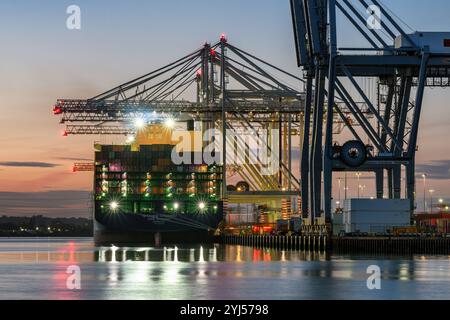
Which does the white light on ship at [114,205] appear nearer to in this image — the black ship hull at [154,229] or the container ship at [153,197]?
the container ship at [153,197]

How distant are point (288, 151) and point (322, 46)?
50.0 m

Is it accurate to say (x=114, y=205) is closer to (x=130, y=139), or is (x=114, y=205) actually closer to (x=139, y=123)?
(x=130, y=139)

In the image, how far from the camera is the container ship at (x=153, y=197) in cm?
12338

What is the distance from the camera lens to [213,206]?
126m

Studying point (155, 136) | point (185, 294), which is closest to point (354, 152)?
point (185, 294)

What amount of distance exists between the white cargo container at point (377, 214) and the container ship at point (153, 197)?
4360 cm

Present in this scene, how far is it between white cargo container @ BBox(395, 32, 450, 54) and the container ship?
48.2 metres

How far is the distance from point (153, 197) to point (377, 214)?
46847 mm

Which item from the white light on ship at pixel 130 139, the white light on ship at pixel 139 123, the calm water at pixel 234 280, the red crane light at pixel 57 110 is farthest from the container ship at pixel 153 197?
the calm water at pixel 234 280

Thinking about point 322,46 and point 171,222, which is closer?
point 322,46

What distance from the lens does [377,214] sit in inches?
3248

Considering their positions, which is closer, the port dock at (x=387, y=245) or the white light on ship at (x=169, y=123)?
the port dock at (x=387, y=245)

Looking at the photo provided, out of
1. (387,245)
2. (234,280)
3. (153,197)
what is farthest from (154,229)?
(234,280)
